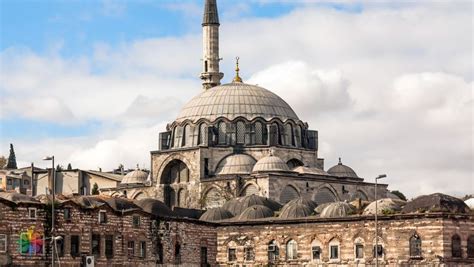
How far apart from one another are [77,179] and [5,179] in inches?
288

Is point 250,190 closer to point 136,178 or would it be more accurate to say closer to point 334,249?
point 136,178

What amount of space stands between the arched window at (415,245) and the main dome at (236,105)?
35736 millimetres

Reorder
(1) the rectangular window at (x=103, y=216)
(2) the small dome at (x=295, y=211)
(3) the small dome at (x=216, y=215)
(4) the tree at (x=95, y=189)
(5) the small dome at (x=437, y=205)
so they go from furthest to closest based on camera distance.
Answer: (4) the tree at (x=95, y=189), (3) the small dome at (x=216, y=215), (2) the small dome at (x=295, y=211), (5) the small dome at (x=437, y=205), (1) the rectangular window at (x=103, y=216)

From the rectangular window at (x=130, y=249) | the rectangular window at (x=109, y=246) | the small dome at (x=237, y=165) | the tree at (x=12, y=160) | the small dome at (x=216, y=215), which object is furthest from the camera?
the tree at (x=12, y=160)

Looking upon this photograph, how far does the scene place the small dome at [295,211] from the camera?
317 feet

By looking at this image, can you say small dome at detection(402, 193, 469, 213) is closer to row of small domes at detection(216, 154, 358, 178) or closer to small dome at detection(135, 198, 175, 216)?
small dome at detection(135, 198, 175, 216)

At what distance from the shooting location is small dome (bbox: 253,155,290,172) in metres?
114

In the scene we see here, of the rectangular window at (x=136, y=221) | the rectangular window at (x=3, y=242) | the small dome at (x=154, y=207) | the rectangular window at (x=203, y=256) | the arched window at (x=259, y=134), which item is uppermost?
the arched window at (x=259, y=134)

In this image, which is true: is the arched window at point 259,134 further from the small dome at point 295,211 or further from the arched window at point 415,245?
the arched window at point 415,245

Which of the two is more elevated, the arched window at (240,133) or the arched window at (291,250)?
the arched window at (240,133)

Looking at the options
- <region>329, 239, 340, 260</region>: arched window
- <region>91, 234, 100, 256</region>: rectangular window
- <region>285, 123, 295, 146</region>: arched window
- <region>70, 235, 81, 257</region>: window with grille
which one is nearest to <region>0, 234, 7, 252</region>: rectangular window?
<region>70, 235, 81, 257</region>: window with grille

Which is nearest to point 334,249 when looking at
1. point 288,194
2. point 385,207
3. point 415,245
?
point 385,207

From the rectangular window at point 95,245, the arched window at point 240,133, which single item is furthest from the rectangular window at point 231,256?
the arched window at point 240,133

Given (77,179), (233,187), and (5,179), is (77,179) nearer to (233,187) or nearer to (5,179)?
(5,179)
